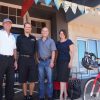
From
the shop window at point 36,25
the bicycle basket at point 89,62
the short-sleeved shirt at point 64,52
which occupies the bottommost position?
the bicycle basket at point 89,62

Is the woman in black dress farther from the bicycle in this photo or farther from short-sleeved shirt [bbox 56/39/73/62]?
the bicycle

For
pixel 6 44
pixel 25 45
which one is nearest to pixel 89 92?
pixel 25 45

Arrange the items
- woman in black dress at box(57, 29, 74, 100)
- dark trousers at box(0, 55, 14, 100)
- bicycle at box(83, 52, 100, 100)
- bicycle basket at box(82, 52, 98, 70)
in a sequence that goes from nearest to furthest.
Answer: dark trousers at box(0, 55, 14, 100) < bicycle at box(83, 52, 100, 100) < bicycle basket at box(82, 52, 98, 70) < woman in black dress at box(57, 29, 74, 100)

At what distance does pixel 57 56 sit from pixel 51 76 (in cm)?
46

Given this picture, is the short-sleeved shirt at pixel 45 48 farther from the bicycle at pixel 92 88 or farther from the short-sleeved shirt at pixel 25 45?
the bicycle at pixel 92 88

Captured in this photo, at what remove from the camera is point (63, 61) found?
5.59 metres

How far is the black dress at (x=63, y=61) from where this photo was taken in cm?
557

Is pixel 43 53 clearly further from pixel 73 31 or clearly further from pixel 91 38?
pixel 91 38

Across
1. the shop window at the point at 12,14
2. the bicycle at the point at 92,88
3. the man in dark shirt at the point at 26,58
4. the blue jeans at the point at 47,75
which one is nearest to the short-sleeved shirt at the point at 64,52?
the blue jeans at the point at 47,75

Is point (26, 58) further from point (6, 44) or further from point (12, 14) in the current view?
point (12, 14)

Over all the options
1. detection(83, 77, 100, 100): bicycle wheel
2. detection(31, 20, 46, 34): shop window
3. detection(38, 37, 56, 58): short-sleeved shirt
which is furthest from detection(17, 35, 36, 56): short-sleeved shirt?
detection(31, 20, 46, 34): shop window

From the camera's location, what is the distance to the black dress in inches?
219

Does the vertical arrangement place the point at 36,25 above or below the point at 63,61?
above

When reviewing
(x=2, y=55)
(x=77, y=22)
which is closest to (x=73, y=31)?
(x=77, y=22)
